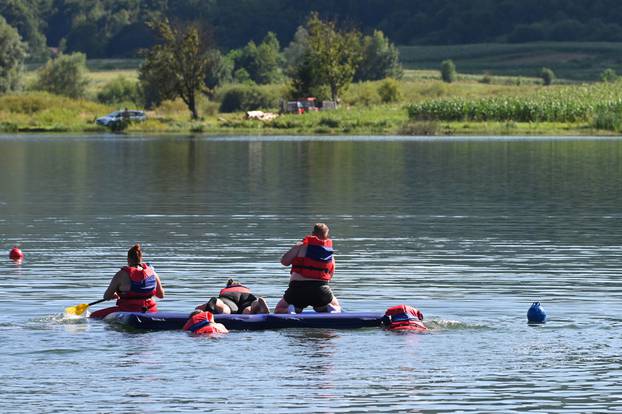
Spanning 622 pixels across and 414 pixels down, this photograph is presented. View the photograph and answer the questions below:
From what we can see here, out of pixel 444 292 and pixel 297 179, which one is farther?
pixel 297 179

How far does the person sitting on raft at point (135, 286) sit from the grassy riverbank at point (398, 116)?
329 ft

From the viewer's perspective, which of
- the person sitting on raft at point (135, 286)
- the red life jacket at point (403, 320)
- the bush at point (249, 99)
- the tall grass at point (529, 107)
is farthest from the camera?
the bush at point (249, 99)

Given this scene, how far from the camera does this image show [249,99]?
173m

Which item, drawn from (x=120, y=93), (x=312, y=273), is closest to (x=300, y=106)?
(x=120, y=93)

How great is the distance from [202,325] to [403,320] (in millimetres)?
3439

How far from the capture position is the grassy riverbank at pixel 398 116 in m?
130

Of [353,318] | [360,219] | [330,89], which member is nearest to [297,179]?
[360,219]

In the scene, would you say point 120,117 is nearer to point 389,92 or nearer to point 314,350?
point 389,92

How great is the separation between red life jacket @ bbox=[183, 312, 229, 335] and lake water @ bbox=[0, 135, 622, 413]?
22cm

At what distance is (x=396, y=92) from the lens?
160 meters

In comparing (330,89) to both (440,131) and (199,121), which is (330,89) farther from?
(440,131)

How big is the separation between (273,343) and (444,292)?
6979 millimetres

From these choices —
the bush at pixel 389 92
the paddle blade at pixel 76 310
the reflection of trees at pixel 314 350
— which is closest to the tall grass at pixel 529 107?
the bush at pixel 389 92

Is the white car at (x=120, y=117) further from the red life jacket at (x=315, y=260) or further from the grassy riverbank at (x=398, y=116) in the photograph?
the red life jacket at (x=315, y=260)
